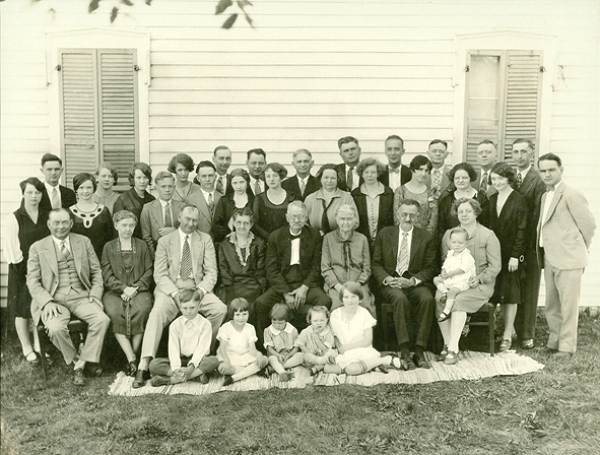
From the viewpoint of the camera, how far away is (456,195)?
608cm

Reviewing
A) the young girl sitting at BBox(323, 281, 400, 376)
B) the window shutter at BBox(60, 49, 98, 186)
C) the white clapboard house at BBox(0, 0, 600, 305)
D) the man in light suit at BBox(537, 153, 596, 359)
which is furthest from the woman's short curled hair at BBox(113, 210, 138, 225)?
the man in light suit at BBox(537, 153, 596, 359)

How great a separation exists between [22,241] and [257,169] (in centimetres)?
217

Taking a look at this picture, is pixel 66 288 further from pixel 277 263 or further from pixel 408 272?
pixel 408 272

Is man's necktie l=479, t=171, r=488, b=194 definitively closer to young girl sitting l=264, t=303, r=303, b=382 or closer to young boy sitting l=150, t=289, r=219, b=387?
young girl sitting l=264, t=303, r=303, b=382

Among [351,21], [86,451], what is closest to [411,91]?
[351,21]

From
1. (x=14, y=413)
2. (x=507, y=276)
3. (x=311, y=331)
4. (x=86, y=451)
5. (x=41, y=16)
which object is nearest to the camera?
(x=86, y=451)

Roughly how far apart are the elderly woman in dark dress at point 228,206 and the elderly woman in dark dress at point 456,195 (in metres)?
1.74

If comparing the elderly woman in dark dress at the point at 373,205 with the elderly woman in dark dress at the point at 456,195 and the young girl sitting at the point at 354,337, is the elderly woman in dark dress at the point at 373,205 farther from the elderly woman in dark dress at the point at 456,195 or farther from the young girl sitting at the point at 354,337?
the young girl sitting at the point at 354,337

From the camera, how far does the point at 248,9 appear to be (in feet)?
22.6

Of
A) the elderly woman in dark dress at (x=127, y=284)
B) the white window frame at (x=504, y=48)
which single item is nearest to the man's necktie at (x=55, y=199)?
the elderly woman in dark dress at (x=127, y=284)

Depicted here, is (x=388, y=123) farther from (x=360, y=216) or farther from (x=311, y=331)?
(x=311, y=331)

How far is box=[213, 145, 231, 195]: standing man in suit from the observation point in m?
6.48

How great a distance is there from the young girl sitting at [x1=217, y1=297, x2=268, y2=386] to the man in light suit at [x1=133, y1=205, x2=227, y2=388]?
0.22 m

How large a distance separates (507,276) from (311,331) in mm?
1832
